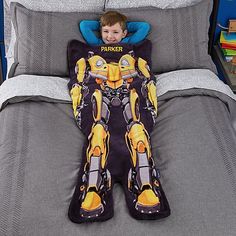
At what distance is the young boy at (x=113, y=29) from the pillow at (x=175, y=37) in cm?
6

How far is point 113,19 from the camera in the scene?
2.38 meters

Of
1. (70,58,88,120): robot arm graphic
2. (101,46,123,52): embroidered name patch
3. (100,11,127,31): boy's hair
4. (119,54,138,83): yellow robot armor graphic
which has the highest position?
(100,11,127,31): boy's hair

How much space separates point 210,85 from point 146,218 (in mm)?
919

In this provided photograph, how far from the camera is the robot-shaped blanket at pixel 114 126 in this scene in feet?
5.59

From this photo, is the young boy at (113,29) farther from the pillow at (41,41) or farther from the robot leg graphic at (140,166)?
the robot leg graphic at (140,166)

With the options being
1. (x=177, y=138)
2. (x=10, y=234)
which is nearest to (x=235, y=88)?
(x=177, y=138)

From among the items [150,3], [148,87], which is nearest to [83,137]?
[148,87]

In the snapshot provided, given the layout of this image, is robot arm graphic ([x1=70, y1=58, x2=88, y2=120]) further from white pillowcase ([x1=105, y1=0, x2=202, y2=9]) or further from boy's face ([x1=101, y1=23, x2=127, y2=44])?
white pillowcase ([x1=105, y1=0, x2=202, y2=9])

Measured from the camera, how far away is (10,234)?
1.60 m

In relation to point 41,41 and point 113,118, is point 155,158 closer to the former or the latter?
point 113,118

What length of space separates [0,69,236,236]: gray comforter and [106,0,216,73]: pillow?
0.27 meters

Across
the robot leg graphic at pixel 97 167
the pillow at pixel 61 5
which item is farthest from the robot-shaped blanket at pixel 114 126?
the pillow at pixel 61 5

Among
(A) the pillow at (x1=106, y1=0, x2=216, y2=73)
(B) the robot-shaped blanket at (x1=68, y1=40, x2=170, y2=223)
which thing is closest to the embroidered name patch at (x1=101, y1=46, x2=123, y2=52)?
(B) the robot-shaped blanket at (x1=68, y1=40, x2=170, y2=223)

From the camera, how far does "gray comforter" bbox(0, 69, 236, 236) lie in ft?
5.37
